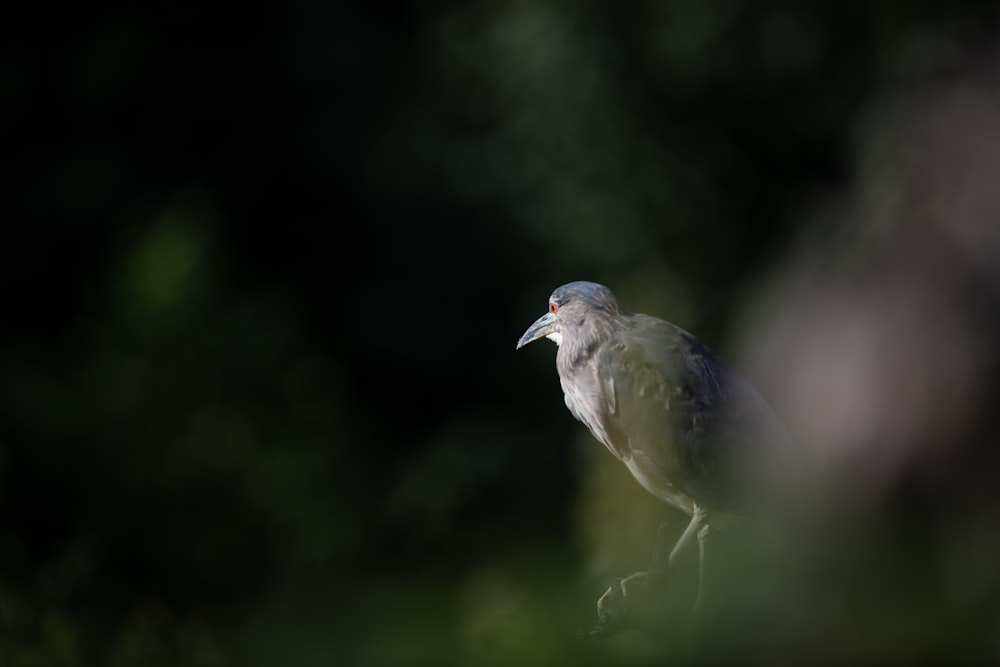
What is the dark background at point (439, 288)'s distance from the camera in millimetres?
4707

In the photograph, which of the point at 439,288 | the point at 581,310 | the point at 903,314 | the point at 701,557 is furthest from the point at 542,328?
the point at 439,288

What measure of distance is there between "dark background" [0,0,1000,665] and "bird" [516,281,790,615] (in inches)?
13.9

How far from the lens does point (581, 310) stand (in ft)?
8.00

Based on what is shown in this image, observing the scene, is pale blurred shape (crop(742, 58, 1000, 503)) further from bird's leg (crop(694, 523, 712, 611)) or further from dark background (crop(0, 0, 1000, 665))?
bird's leg (crop(694, 523, 712, 611))

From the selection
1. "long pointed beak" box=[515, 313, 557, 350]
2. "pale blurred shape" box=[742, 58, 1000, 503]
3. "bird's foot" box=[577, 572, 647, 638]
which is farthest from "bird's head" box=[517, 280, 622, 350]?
"pale blurred shape" box=[742, 58, 1000, 503]

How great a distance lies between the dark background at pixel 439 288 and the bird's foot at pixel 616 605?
A: 0.38 m

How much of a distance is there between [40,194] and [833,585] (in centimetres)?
720

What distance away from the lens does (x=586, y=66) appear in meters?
7.40

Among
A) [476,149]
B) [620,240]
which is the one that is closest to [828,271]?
[620,240]

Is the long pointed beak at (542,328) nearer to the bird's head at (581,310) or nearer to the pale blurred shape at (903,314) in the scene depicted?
the bird's head at (581,310)

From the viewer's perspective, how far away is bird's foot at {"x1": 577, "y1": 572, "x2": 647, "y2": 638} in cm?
214

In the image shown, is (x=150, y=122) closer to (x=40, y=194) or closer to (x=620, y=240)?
(x=40, y=194)

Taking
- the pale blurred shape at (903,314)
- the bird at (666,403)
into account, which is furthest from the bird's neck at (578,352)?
the pale blurred shape at (903,314)

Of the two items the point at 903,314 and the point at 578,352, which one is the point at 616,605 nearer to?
the point at 578,352
